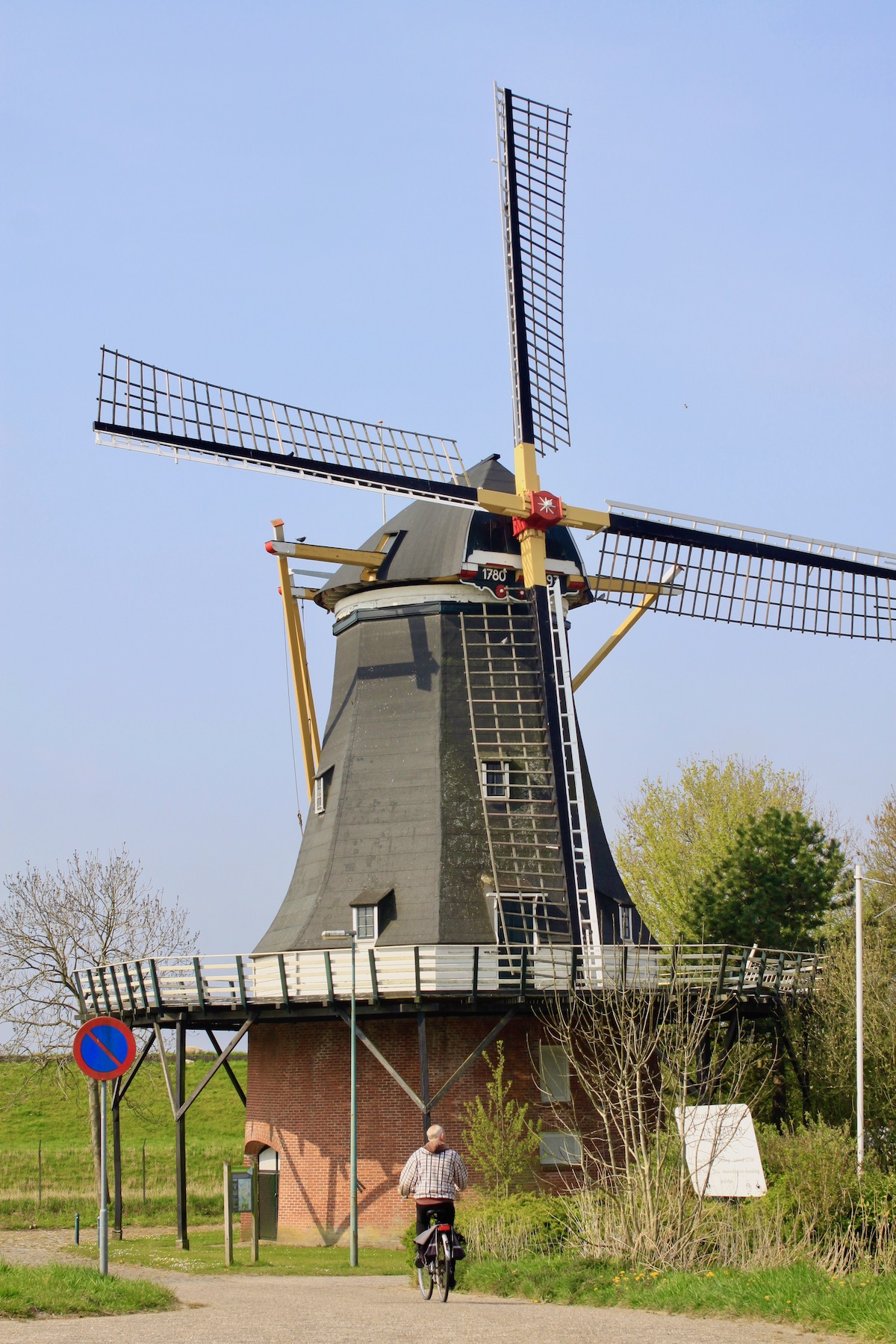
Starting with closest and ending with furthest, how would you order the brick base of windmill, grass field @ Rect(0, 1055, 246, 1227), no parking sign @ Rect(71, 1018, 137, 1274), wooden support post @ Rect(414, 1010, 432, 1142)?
no parking sign @ Rect(71, 1018, 137, 1274) < wooden support post @ Rect(414, 1010, 432, 1142) < the brick base of windmill < grass field @ Rect(0, 1055, 246, 1227)

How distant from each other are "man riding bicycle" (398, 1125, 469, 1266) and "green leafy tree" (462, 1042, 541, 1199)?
7.70m

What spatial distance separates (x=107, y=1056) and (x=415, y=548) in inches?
576

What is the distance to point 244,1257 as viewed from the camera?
20375 mm

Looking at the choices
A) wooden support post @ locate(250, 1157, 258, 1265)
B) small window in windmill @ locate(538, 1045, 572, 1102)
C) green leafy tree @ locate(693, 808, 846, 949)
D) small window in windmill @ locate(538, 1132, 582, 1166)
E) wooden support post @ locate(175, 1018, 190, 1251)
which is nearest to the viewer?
wooden support post @ locate(250, 1157, 258, 1265)

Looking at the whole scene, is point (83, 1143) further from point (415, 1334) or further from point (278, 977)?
point (415, 1334)

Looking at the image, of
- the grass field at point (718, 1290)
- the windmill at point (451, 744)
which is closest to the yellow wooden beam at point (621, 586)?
the windmill at point (451, 744)

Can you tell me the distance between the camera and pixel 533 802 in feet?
79.1

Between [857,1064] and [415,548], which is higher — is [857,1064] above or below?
below

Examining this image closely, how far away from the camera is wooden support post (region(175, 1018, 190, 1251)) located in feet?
73.4

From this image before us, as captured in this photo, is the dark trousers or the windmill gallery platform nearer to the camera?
the dark trousers

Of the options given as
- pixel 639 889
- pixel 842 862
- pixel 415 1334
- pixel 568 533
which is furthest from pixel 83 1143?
pixel 415 1334

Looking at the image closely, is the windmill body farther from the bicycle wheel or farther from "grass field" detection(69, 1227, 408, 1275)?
the bicycle wheel

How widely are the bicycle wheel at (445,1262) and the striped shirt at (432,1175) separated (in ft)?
1.15

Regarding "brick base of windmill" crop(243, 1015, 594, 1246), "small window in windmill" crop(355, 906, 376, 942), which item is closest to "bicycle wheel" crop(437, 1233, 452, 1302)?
"brick base of windmill" crop(243, 1015, 594, 1246)
